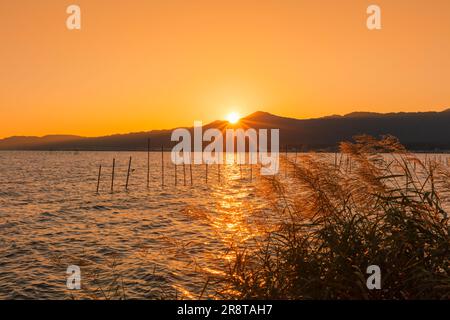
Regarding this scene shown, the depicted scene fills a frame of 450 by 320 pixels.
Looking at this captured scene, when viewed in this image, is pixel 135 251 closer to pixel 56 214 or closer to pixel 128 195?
pixel 56 214

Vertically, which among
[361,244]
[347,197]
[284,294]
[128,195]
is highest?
[347,197]

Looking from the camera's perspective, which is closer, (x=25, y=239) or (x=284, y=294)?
(x=284, y=294)

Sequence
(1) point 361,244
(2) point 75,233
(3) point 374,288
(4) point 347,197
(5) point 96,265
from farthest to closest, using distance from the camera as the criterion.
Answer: (2) point 75,233 → (5) point 96,265 → (4) point 347,197 → (1) point 361,244 → (3) point 374,288

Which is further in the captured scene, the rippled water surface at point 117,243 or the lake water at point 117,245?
the rippled water surface at point 117,243

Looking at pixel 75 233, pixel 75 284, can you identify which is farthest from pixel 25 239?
pixel 75 284

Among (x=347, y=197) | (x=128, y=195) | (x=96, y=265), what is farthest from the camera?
(x=128, y=195)

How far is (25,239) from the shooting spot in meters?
22.6

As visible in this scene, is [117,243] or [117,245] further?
[117,243]

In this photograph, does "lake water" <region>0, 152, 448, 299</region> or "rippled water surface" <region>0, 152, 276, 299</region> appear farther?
"rippled water surface" <region>0, 152, 276, 299</region>

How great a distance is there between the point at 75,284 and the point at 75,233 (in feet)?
36.5

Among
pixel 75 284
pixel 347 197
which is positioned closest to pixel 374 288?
pixel 347 197

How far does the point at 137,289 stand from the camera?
45.6ft

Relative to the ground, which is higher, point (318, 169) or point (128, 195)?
point (318, 169)

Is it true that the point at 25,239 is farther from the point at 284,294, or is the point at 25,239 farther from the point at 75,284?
the point at 284,294
